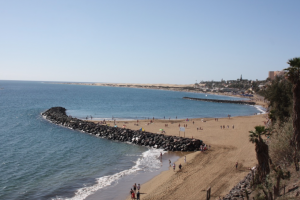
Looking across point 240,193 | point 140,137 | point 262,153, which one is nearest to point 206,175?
point 240,193

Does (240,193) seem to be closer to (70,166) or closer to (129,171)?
(129,171)

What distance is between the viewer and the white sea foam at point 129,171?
1994 cm

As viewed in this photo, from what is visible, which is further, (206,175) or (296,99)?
(206,175)

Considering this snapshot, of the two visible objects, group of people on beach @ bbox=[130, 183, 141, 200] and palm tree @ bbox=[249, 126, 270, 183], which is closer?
palm tree @ bbox=[249, 126, 270, 183]

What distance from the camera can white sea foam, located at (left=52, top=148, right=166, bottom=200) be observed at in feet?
65.4

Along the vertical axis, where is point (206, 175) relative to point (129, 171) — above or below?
above

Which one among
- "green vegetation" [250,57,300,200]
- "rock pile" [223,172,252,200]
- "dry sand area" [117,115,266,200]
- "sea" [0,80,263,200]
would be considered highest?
"green vegetation" [250,57,300,200]

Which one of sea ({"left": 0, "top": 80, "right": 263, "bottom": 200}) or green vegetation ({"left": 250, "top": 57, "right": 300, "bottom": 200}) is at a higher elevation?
green vegetation ({"left": 250, "top": 57, "right": 300, "bottom": 200})

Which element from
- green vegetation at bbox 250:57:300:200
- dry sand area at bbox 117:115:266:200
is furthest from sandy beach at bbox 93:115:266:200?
green vegetation at bbox 250:57:300:200

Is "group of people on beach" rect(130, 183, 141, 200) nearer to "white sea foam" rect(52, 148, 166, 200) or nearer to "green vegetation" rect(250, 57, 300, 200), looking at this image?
"white sea foam" rect(52, 148, 166, 200)

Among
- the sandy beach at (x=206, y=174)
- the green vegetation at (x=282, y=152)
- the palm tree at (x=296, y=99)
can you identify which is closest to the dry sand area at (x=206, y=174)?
the sandy beach at (x=206, y=174)

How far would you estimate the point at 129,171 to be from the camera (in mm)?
24750

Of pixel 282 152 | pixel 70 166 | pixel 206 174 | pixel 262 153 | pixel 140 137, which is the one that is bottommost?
pixel 70 166

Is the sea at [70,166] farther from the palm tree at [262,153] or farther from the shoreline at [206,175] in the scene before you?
the palm tree at [262,153]
